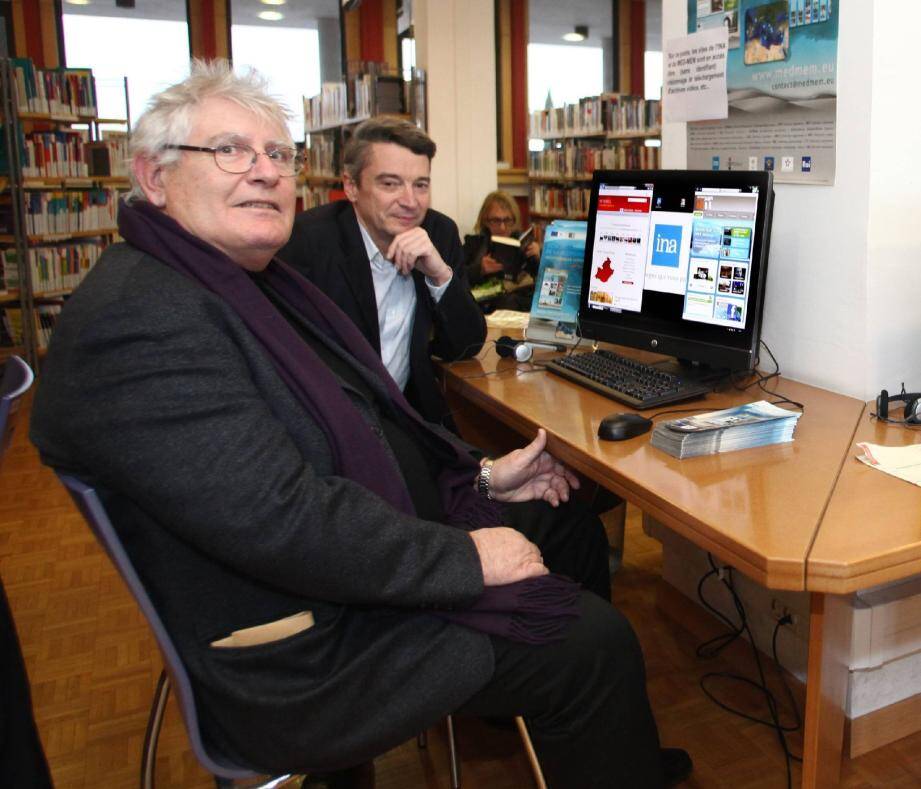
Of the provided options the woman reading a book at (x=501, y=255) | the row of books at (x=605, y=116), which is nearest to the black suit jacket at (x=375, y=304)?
the woman reading a book at (x=501, y=255)

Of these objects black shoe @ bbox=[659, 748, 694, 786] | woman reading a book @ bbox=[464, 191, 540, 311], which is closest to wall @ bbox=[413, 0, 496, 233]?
woman reading a book @ bbox=[464, 191, 540, 311]

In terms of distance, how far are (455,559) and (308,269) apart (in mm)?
1299

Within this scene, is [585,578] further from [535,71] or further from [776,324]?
[535,71]

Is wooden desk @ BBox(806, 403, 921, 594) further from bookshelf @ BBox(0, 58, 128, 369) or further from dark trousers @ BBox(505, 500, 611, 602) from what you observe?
bookshelf @ BBox(0, 58, 128, 369)

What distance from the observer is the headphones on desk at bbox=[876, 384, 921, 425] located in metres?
1.55

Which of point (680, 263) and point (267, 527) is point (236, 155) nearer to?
point (267, 527)

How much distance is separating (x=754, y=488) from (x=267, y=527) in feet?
2.35

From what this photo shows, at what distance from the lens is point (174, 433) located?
105 cm

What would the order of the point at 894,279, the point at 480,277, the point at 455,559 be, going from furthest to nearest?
the point at 480,277 → the point at 894,279 → the point at 455,559

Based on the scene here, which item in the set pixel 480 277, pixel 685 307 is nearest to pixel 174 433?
pixel 685 307

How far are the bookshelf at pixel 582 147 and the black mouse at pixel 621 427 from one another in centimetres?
601

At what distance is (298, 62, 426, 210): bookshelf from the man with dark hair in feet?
3.05

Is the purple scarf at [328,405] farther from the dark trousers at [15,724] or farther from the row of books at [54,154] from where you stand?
the row of books at [54,154]

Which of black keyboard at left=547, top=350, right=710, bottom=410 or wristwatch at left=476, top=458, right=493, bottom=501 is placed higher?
black keyboard at left=547, top=350, right=710, bottom=410
